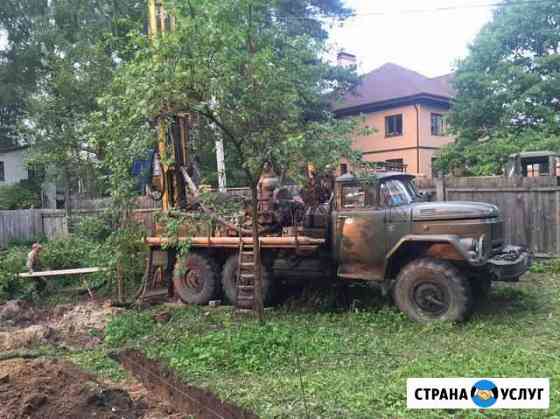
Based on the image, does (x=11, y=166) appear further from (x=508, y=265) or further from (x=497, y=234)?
(x=508, y=265)

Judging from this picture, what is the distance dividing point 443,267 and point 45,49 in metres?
22.7

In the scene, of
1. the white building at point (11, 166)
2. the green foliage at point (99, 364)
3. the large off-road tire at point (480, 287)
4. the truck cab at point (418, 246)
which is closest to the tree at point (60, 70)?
the white building at point (11, 166)

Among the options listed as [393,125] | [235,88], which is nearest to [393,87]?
[393,125]

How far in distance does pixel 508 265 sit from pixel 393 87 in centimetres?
2196

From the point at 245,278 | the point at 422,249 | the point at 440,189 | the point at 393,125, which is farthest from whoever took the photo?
the point at 393,125

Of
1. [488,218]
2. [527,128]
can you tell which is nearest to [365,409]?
[488,218]

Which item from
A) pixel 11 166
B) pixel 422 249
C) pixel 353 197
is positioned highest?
pixel 11 166

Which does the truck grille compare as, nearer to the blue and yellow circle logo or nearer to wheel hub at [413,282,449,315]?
wheel hub at [413,282,449,315]

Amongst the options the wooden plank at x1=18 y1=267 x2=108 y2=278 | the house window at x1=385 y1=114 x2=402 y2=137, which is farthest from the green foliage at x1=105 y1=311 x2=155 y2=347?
the house window at x1=385 y1=114 x2=402 y2=137

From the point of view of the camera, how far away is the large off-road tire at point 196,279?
9.30m

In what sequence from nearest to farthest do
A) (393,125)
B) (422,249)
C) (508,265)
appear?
(508,265)
(422,249)
(393,125)

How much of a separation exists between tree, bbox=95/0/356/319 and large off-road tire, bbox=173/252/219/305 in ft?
7.86

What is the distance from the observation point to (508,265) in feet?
21.9

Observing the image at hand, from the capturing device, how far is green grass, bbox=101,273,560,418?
4348 mm
